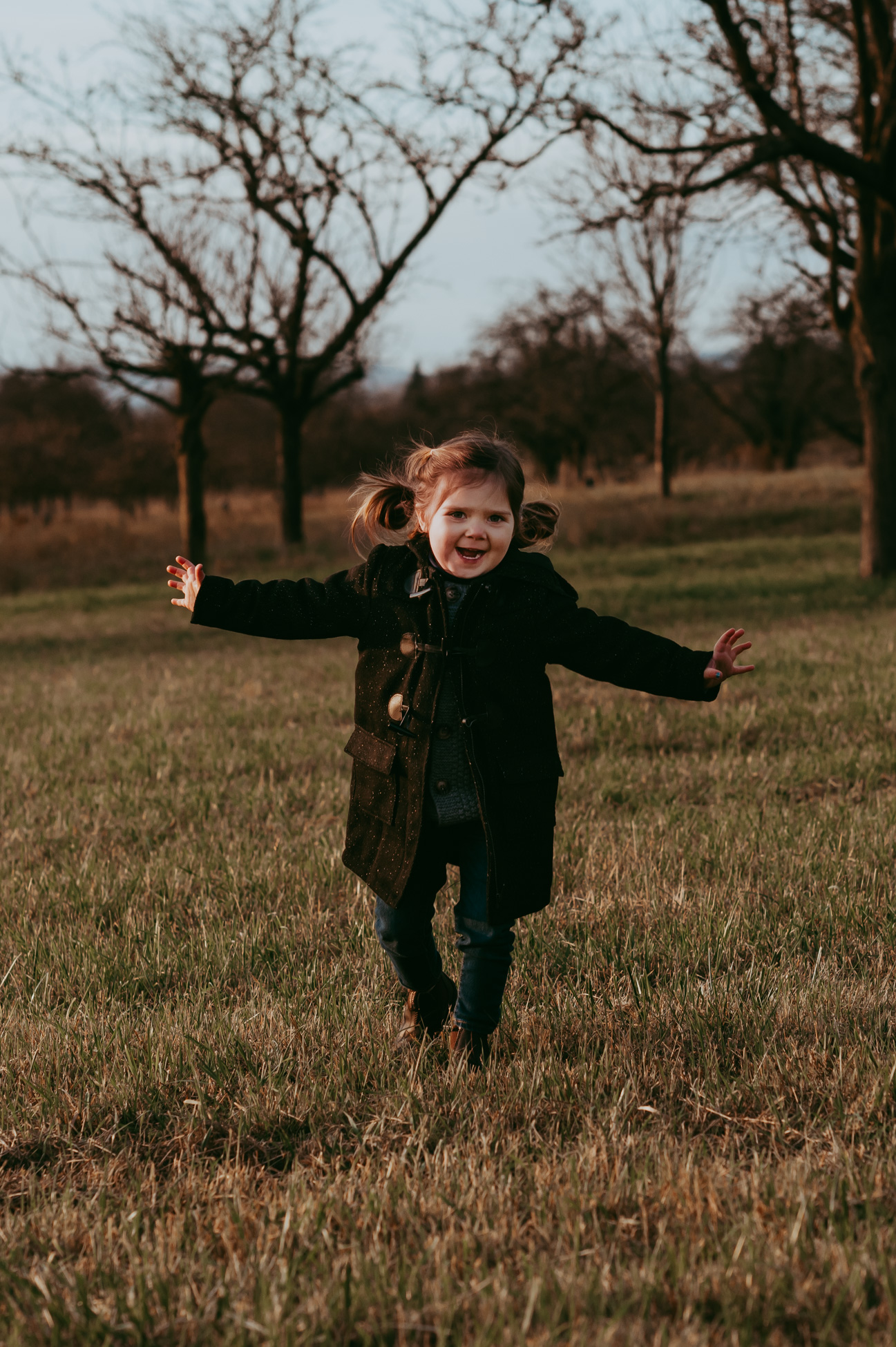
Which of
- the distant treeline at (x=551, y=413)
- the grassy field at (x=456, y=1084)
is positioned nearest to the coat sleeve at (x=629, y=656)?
the grassy field at (x=456, y=1084)

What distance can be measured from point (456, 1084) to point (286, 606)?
137 centimetres

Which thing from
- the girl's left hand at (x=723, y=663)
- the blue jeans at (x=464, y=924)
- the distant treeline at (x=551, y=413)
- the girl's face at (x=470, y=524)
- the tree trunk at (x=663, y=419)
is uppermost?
the distant treeline at (x=551, y=413)

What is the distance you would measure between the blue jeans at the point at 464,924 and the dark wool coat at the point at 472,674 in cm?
7

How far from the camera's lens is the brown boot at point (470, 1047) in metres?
2.92

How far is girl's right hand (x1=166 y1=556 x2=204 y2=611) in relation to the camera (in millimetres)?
3102

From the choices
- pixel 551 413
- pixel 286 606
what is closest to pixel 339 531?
pixel 286 606

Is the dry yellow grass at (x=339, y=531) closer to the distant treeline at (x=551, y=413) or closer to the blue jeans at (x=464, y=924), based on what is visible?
the distant treeline at (x=551, y=413)

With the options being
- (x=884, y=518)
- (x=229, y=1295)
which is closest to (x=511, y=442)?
(x=229, y=1295)

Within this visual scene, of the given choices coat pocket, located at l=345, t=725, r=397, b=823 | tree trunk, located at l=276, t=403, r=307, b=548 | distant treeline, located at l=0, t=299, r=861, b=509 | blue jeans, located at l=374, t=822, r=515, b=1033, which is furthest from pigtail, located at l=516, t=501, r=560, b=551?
distant treeline, located at l=0, t=299, r=861, b=509

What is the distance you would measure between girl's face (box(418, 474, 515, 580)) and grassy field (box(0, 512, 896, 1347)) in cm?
134

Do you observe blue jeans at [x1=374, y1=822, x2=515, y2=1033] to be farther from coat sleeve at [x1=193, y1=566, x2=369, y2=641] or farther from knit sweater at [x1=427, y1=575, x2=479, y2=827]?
coat sleeve at [x1=193, y1=566, x2=369, y2=641]

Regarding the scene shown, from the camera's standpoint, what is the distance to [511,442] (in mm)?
3229

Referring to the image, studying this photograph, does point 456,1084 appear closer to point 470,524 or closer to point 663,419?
point 470,524

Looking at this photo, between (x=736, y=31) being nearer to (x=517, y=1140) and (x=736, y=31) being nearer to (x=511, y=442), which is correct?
(x=511, y=442)
